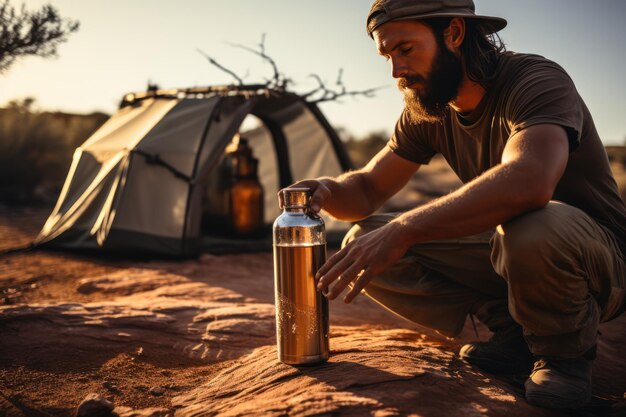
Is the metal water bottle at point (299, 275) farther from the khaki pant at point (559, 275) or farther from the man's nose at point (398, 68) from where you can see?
the man's nose at point (398, 68)

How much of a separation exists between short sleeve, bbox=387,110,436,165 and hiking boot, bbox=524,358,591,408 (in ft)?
4.13

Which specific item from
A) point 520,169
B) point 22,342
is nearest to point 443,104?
point 520,169

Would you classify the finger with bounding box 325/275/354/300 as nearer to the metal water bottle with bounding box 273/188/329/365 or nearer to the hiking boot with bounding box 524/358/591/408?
the metal water bottle with bounding box 273/188/329/365

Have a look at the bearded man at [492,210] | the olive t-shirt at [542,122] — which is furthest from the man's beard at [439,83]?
the olive t-shirt at [542,122]

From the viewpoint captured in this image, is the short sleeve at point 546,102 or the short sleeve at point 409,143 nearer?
the short sleeve at point 546,102

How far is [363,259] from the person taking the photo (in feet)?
6.67

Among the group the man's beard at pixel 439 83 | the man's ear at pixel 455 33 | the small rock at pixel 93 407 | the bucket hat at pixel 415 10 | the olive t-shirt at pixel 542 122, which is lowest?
the small rock at pixel 93 407

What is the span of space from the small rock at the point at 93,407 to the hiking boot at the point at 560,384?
1.46 m

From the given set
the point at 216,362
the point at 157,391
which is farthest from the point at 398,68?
the point at 157,391

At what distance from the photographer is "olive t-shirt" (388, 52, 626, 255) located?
2.18 meters

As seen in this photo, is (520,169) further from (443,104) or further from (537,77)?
(443,104)

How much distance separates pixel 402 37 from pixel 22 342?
2.24 metres

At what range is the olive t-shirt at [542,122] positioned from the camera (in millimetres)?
2182

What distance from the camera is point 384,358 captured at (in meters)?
2.26
